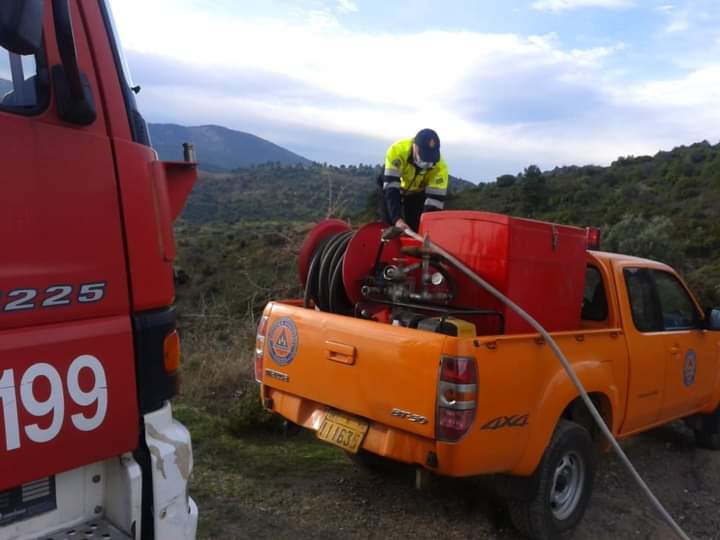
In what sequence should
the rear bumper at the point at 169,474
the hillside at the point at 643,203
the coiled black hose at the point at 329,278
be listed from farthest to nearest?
1. the hillside at the point at 643,203
2. the coiled black hose at the point at 329,278
3. the rear bumper at the point at 169,474

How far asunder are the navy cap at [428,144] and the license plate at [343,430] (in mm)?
2709

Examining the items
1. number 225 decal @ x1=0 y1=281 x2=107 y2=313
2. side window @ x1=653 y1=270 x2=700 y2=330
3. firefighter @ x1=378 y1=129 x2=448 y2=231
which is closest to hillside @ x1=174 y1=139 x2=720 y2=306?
firefighter @ x1=378 y1=129 x2=448 y2=231

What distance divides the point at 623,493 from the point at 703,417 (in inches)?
62.8

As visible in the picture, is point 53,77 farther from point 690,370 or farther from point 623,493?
point 690,370

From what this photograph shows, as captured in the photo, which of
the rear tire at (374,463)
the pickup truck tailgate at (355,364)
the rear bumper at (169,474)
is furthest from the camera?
the rear tire at (374,463)

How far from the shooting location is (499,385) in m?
3.47

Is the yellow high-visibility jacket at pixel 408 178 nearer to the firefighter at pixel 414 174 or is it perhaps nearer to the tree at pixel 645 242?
the firefighter at pixel 414 174

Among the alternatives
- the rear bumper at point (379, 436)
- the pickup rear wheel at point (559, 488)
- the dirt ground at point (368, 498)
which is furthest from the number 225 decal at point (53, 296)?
the pickup rear wheel at point (559, 488)

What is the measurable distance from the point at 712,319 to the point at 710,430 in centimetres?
125

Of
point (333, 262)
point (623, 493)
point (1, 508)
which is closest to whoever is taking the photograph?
point (1, 508)

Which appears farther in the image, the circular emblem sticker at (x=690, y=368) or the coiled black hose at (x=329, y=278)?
the circular emblem sticker at (x=690, y=368)

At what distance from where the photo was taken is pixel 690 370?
5422 millimetres

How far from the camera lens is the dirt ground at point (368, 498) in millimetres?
4113

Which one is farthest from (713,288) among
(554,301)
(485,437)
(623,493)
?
(485,437)
